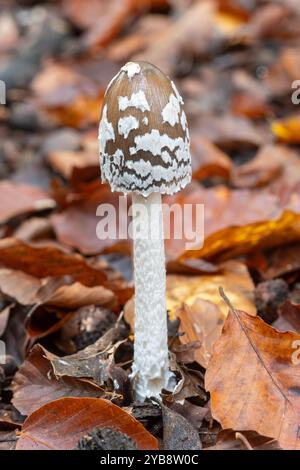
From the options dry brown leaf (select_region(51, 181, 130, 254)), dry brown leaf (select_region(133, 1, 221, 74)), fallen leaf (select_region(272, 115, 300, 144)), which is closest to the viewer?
dry brown leaf (select_region(51, 181, 130, 254))

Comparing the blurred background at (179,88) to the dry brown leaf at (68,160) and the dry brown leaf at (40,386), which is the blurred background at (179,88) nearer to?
the dry brown leaf at (68,160)

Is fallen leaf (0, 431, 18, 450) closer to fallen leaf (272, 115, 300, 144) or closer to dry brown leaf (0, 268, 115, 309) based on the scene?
dry brown leaf (0, 268, 115, 309)

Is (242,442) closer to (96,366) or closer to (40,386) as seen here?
(96,366)

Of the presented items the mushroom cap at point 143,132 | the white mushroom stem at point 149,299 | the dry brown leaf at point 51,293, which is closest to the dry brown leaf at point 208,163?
the dry brown leaf at point 51,293

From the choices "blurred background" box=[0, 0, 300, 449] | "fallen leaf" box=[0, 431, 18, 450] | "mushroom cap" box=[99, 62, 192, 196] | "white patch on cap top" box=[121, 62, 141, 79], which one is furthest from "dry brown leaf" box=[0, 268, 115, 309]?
"white patch on cap top" box=[121, 62, 141, 79]

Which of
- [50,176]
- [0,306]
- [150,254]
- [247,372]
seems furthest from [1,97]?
[247,372]

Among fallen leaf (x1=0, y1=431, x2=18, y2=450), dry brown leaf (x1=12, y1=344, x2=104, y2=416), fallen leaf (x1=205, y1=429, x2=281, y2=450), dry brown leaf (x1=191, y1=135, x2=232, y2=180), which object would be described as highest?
dry brown leaf (x1=191, y1=135, x2=232, y2=180)

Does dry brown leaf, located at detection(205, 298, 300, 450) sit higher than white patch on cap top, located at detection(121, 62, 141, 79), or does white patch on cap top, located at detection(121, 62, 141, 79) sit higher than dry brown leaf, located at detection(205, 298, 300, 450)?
white patch on cap top, located at detection(121, 62, 141, 79)

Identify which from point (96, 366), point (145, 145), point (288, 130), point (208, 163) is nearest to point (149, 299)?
point (96, 366)
